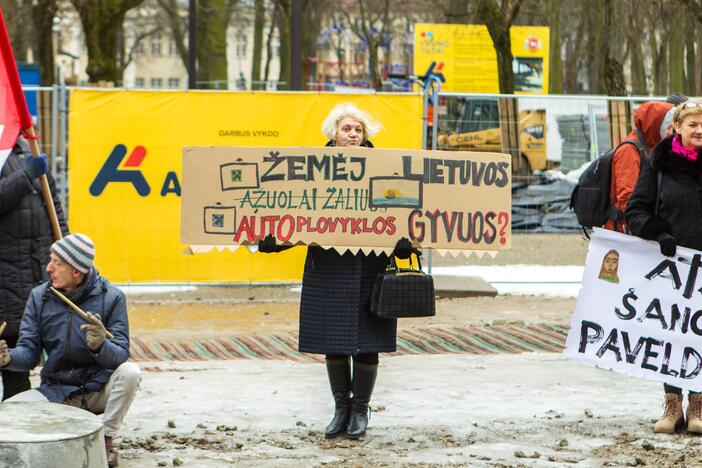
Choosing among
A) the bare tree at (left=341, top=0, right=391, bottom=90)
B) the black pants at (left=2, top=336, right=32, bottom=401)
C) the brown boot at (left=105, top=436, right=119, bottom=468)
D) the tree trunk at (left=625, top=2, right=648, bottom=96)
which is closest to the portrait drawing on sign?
the brown boot at (left=105, top=436, right=119, bottom=468)

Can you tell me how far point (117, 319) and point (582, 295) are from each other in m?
2.57

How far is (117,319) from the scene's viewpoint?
19.5ft

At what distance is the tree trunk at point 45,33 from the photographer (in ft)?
89.1

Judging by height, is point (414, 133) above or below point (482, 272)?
above

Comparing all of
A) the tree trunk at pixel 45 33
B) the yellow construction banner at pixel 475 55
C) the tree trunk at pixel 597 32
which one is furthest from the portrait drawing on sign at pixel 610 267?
the yellow construction banner at pixel 475 55

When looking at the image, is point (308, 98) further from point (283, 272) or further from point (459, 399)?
point (459, 399)

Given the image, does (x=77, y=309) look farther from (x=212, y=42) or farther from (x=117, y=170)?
(x=212, y=42)

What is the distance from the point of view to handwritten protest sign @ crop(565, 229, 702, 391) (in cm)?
678

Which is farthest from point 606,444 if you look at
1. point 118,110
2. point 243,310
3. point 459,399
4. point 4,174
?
point 118,110

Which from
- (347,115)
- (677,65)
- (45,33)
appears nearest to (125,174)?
(347,115)

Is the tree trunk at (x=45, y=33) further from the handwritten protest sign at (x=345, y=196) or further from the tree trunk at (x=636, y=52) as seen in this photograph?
the handwritten protest sign at (x=345, y=196)

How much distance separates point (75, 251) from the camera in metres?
5.77

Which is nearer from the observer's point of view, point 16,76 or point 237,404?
point 16,76

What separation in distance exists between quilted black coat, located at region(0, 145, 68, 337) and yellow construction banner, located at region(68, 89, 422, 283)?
5.52m
